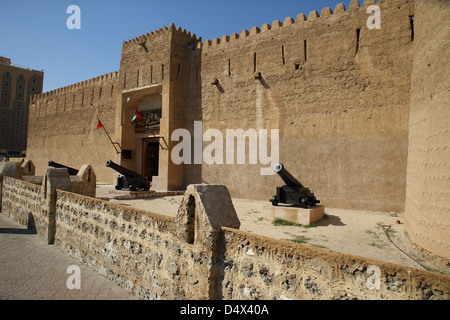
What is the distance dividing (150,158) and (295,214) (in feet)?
35.6

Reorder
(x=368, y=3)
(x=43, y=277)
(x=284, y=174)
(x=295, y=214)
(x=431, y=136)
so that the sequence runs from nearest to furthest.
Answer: (x=43, y=277) < (x=431, y=136) < (x=295, y=214) < (x=284, y=174) < (x=368, y=3)

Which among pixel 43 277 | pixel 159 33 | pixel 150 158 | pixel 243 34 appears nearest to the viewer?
pixel 43 277

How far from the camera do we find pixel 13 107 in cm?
4206

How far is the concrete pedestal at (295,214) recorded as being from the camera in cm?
680

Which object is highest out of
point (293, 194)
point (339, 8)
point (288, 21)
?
point (288, 21)

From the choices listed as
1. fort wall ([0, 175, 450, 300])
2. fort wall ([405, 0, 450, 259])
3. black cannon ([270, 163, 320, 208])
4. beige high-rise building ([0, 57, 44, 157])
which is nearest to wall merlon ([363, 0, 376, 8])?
fort wall ([405, 0, 450, 259])

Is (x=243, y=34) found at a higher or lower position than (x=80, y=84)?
lower

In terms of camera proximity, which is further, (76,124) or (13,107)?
(13,107)

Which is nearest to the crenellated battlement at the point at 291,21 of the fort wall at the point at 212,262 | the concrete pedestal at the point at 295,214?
the concrete pedestal at the point at 295,214

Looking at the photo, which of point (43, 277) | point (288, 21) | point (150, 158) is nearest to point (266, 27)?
point (288, 21)

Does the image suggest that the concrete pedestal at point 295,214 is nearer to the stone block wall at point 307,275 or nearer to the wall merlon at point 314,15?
the stone block wall at point 307,275

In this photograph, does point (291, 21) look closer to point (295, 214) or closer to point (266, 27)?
point (266, 27)
